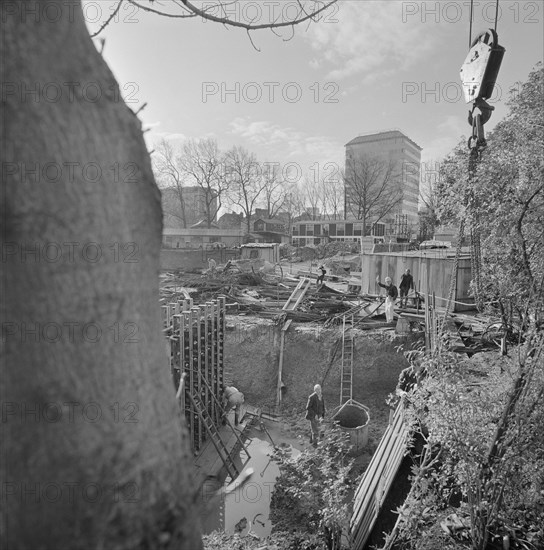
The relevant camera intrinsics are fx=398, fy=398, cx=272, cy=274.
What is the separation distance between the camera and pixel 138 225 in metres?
1.21

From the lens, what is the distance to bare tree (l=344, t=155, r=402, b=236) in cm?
4738

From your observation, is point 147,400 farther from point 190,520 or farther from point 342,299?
point 342,299

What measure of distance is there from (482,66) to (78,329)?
22.0 ft

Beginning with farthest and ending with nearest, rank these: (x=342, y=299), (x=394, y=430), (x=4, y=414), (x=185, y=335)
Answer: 1. (x=342, y=299)
2. (x=185, y=335)
3. (x=394, y=430)
4. (x=4, y=414)

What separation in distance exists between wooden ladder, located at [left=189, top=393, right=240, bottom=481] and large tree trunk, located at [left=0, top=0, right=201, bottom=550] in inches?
240

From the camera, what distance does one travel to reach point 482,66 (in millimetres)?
5777

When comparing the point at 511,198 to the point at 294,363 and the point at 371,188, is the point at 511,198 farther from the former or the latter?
the point at 371,188

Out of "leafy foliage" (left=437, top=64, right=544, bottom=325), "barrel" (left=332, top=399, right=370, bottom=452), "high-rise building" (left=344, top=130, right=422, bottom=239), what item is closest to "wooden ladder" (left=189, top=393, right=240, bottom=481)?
"barrel" (left=332, top=399, right=370, bottom=452)

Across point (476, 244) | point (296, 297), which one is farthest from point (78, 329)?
point (296, 297)

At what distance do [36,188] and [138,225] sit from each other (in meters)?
0.28

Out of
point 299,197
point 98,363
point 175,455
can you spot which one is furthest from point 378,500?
point 299,197

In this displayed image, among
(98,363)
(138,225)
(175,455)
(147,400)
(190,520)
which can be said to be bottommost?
(190,520)

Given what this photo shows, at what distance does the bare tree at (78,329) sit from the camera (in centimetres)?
102

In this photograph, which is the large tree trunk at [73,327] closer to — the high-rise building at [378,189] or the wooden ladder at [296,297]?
the wooden ladder at [296,297]
